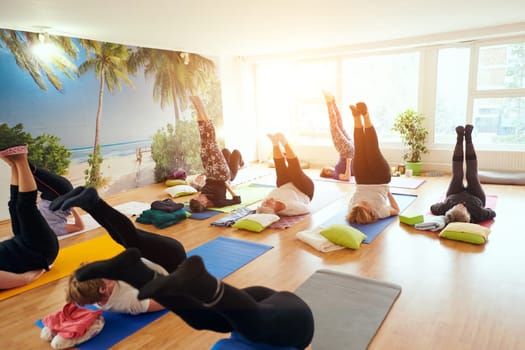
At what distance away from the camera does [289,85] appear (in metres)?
7.52

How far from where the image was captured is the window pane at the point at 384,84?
6333mm

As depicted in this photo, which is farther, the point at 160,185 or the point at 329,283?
the point at 160,185

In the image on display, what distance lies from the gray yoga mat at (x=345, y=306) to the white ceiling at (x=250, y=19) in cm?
256

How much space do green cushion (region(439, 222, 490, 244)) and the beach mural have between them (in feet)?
14.4

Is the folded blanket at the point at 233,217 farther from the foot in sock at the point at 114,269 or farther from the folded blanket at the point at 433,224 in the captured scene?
the foot in sock at the point at 114,269

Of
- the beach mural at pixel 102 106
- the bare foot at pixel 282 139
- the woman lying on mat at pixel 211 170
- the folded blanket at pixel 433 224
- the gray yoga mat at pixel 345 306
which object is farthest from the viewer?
the beach mural at pixel 102 106

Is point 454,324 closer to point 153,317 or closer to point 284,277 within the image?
point 284,277

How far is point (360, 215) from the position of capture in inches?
145

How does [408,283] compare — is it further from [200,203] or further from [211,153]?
[211,153]

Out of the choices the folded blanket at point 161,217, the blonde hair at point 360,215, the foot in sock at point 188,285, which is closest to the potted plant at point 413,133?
the blonde hair at point 360,215

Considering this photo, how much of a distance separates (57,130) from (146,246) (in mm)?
3746

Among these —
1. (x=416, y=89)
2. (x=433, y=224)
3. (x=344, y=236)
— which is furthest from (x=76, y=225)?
(x=416, y=89)

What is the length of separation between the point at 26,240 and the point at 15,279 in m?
0.28

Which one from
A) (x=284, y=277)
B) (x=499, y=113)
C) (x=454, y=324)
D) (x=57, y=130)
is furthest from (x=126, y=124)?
(x=499, y=113)
